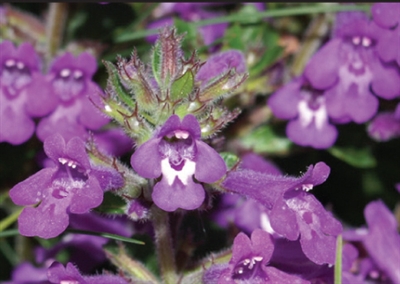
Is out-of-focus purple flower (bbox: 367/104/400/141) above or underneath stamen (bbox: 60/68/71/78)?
underneath

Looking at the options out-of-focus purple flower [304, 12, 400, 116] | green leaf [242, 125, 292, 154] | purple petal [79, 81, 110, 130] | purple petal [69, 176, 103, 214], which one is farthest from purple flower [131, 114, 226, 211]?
green leaf [242, 125, 292, 154]

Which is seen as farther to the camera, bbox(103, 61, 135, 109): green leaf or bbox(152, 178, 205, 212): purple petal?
bbox(103, 61, 135, 109): green leaf

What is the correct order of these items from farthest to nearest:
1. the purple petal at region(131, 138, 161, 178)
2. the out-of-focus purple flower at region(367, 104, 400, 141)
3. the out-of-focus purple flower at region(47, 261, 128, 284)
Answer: the out-of-focus purple flower at region(367, 104, 400, 141), the out-of-focus purple flower at region(47, 261, 128, 284), the purple petal at region(131, 138, 161, 178)

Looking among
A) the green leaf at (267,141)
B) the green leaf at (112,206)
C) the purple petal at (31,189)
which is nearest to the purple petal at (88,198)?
the purple petal at (31,189)

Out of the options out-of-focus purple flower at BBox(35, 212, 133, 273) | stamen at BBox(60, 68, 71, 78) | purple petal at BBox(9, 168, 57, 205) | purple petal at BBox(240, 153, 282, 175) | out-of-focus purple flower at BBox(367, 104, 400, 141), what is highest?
purple petal at BBox(9, 168, 57, 205)

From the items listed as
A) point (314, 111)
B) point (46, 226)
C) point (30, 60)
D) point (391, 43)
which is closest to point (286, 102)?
point (314, 111)

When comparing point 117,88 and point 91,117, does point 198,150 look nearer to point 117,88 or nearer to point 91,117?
point 117,88

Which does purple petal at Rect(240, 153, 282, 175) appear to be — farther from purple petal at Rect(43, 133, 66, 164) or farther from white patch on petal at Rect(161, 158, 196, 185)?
purple petal at Rect(43, 133, 66, 164)

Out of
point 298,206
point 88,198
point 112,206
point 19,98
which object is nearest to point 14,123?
point 19,98
